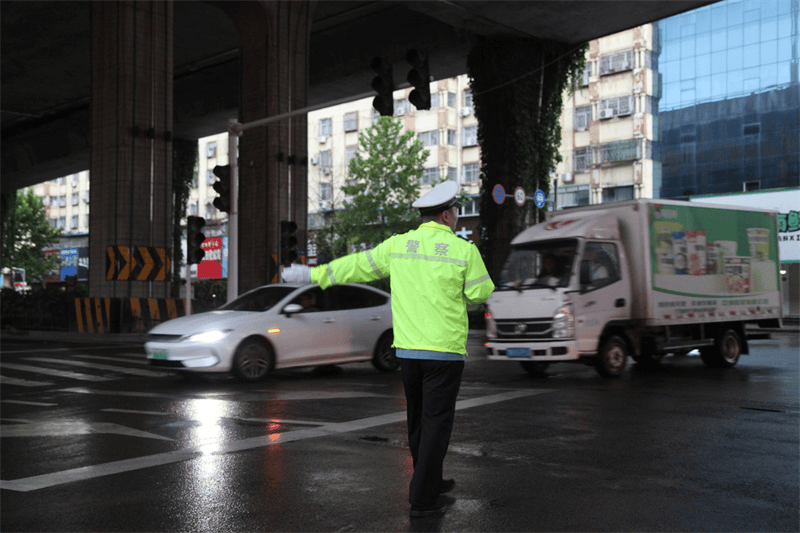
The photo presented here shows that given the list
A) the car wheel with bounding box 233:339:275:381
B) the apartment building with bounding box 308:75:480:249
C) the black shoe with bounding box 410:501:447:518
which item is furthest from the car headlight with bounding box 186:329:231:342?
the apartment building with bounding box 308:75:480:249

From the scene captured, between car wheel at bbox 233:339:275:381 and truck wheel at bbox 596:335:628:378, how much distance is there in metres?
5.00

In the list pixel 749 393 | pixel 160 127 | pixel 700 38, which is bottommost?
pixel 749 393

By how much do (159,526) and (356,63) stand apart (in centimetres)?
3125

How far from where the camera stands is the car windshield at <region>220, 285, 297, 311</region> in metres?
12.8

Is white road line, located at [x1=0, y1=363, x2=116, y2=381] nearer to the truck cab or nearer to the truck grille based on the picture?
the truck grille

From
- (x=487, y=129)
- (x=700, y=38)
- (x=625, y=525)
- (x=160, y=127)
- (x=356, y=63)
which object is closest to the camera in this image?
(x=625, y=525)

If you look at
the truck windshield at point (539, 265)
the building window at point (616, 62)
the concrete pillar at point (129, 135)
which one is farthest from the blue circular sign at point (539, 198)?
the building window at point (616, 62)

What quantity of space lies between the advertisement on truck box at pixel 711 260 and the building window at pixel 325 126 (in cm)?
5427

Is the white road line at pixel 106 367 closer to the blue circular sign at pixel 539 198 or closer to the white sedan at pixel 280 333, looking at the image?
the white sedan at pixel 280 333

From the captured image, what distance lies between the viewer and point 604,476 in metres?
5.53

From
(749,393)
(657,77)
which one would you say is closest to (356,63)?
(657,77)

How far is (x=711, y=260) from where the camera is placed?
550 inches

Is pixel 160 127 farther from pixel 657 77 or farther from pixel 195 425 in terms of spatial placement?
pixel 657 77

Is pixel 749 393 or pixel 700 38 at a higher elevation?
pixel 700 38
